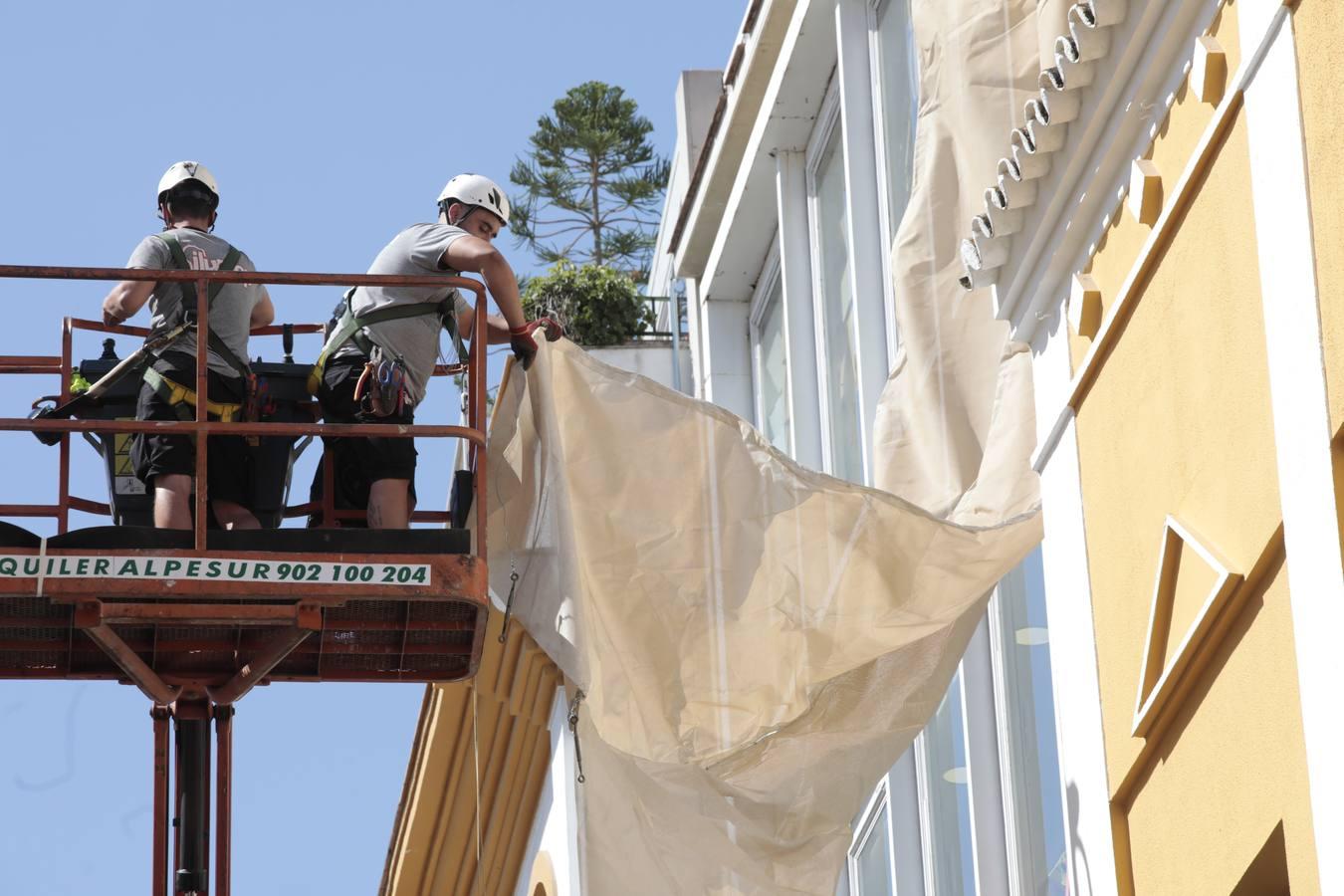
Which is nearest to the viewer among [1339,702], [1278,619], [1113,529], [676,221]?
[1339,702]

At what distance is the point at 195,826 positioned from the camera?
33.8ft

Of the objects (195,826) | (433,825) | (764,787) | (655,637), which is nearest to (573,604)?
(655,637)

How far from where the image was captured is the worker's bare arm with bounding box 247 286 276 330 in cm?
1094

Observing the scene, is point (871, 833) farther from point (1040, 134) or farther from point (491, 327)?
point (1040, 134)

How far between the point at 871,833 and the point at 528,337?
5.61 metres

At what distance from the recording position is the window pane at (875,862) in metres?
14.4

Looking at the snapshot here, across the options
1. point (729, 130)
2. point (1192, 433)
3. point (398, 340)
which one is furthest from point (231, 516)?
point (729, 130)

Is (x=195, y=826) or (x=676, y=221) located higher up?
(x=676, y=221)

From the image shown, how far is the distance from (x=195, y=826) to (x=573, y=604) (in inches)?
74.5

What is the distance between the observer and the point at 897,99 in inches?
553

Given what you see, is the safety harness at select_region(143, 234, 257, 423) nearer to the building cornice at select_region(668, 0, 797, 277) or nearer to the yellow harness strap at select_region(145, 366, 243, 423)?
the yellow harness strap at select_region(145, 366, 243, 423)

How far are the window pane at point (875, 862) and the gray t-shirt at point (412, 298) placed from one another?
16.4ft

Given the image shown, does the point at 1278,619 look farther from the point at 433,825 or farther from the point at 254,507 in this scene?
the point at 433,825

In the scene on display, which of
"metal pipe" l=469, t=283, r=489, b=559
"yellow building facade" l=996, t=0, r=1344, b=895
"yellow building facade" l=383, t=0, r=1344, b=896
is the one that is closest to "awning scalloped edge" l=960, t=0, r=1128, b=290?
"yellow building facade" l=383, t=0, r=1344, b=896
